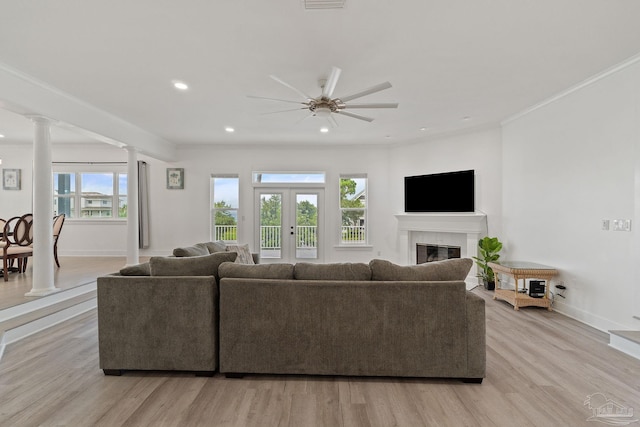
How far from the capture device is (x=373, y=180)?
7070mm

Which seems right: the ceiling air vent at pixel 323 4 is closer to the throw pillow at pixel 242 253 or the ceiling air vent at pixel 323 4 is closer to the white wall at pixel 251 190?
the throw pillow at pixel 242 253

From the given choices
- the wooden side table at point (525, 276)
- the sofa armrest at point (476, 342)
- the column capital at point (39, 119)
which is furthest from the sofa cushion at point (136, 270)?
the wooden side table at point (525, 276)

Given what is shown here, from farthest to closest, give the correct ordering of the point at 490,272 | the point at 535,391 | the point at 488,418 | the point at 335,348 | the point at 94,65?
the point at 490,272, the point at 94,65, the point at 335,348, the point at 535,391, the point at 488,418

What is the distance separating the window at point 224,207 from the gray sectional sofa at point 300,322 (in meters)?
4.81

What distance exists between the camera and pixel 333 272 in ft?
7.87

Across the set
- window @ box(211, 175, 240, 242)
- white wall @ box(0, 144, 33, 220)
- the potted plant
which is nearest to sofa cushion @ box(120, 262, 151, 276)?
window @ box(211, 175, 240, 242)

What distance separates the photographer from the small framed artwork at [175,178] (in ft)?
23.4

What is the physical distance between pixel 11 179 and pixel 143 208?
10.6 feet

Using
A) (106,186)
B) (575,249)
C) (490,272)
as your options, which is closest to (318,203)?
(490,272)

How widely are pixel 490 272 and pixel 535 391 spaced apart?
3318 mm

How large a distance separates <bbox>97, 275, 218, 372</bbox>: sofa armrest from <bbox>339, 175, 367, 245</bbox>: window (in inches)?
197

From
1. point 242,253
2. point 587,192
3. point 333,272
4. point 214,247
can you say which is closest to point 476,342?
point 333,272

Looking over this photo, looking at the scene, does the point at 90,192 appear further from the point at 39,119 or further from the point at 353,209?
the point at 353,209

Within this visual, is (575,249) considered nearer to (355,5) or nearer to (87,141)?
(355,5)
